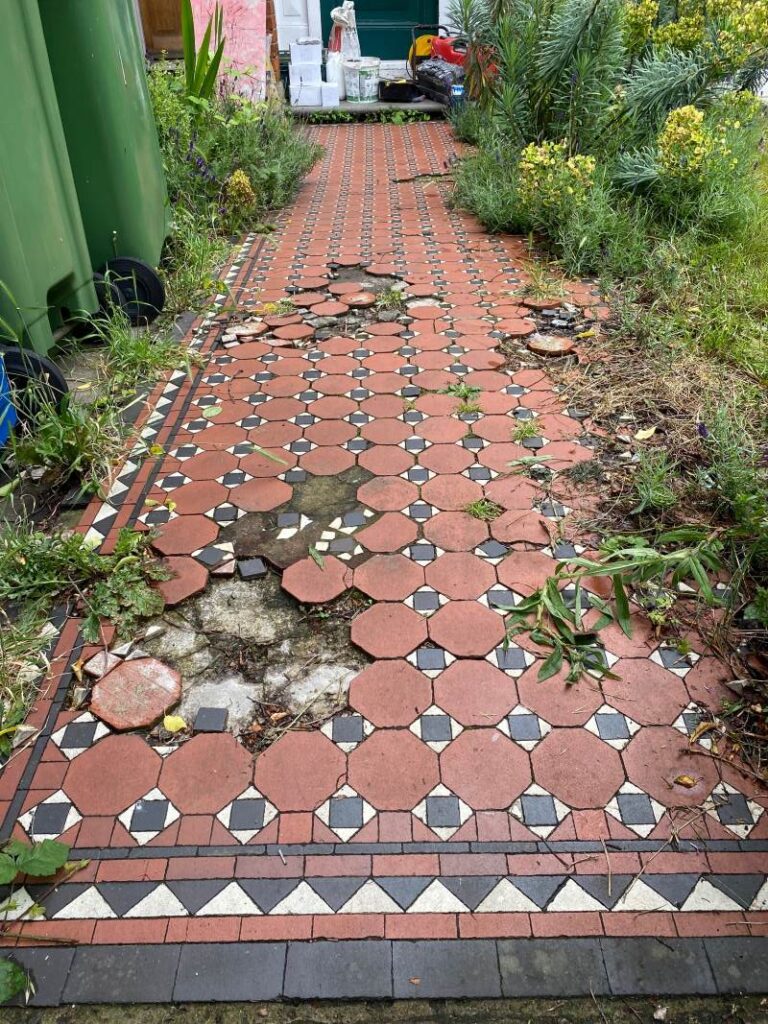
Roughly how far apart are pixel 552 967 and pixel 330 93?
34.1 ft

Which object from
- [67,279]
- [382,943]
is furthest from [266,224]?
[382,943]

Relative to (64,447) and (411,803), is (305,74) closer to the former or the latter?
(64,447)

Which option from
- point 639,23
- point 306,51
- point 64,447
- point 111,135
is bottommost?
point 64,447

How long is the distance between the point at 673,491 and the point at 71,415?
2230 millimetres

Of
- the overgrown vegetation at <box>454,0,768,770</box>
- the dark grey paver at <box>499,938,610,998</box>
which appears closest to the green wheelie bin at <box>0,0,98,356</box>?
the overgrown vegetation at <box>454,0,768,770</box>

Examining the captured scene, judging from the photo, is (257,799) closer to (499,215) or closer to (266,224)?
(499,215)

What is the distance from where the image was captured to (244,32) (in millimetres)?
8664

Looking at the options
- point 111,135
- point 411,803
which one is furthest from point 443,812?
point 111,135

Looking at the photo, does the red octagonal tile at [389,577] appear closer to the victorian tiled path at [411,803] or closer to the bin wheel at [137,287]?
the victorian tiled path at [411,803]

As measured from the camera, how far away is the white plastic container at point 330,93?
9.83 m

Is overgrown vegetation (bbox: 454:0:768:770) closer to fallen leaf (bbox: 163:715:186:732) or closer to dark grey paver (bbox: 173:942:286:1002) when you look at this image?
dark grey paver (bbox: 173:942:286:1002)

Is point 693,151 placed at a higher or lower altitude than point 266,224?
higher

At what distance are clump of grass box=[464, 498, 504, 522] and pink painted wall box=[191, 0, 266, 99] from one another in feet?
23.8

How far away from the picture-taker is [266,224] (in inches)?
234
